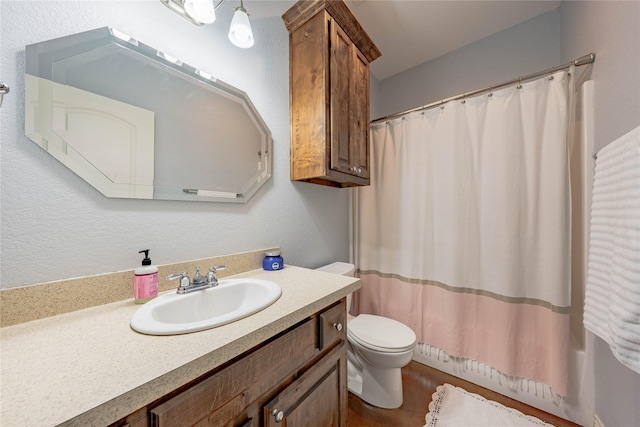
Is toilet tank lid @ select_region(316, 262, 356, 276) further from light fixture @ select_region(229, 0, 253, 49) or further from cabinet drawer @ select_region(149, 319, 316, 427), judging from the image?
light fixture @ select_region(229, 0, 253, 49)

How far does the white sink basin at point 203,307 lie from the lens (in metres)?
0.57

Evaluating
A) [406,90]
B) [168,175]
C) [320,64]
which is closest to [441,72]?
[406,90]

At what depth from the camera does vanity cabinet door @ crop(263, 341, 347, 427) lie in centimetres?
64

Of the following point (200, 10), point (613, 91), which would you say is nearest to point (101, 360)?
point (200, 10)

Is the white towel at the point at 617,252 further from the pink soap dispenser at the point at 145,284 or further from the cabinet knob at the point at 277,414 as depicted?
the pink soap dispenser at the point at 145,284

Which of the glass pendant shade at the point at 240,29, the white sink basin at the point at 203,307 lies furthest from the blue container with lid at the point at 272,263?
the glass pendant shade at the point at 240,29

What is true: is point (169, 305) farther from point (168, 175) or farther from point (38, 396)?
point (168, 175)

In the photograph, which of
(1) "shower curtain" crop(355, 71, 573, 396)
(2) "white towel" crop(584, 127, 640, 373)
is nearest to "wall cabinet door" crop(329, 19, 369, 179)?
(1) "shower curtain" crop(355, 71, 573, 396)

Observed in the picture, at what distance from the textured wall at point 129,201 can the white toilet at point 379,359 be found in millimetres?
580

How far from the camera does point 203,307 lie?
33.2 inches

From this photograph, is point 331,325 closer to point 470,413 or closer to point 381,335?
point 381,335

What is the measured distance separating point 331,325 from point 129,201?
2.81 ft

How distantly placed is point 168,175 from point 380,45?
1.91 meters

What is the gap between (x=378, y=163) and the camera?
1.94m
